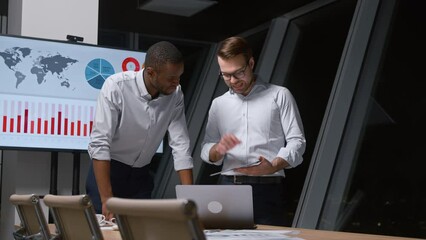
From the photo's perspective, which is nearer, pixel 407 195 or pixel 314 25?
pixel 407 195

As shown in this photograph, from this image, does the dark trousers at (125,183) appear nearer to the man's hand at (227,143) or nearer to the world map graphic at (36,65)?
the man's hand at (227,143)

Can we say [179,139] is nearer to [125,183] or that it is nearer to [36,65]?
[125,183]

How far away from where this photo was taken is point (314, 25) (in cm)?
509

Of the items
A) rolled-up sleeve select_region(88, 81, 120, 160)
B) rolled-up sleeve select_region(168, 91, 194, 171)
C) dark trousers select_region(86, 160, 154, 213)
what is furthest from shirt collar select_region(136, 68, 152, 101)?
dark trousers select_region(86, 160, 154, 213)

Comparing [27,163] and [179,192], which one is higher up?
[179,192]

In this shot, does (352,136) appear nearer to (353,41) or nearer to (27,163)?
(353,41)

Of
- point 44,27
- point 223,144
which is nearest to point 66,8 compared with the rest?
point 44,27

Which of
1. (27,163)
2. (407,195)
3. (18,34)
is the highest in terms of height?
(18,34)

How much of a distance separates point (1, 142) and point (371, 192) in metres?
2.42

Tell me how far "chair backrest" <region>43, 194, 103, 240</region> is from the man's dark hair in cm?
110

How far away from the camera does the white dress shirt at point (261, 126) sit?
306 centimetres

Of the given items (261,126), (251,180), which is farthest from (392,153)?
(251,180)

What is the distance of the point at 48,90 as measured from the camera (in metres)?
3.95

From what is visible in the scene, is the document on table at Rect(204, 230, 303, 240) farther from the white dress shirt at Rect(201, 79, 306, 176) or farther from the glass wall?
the glass wall
